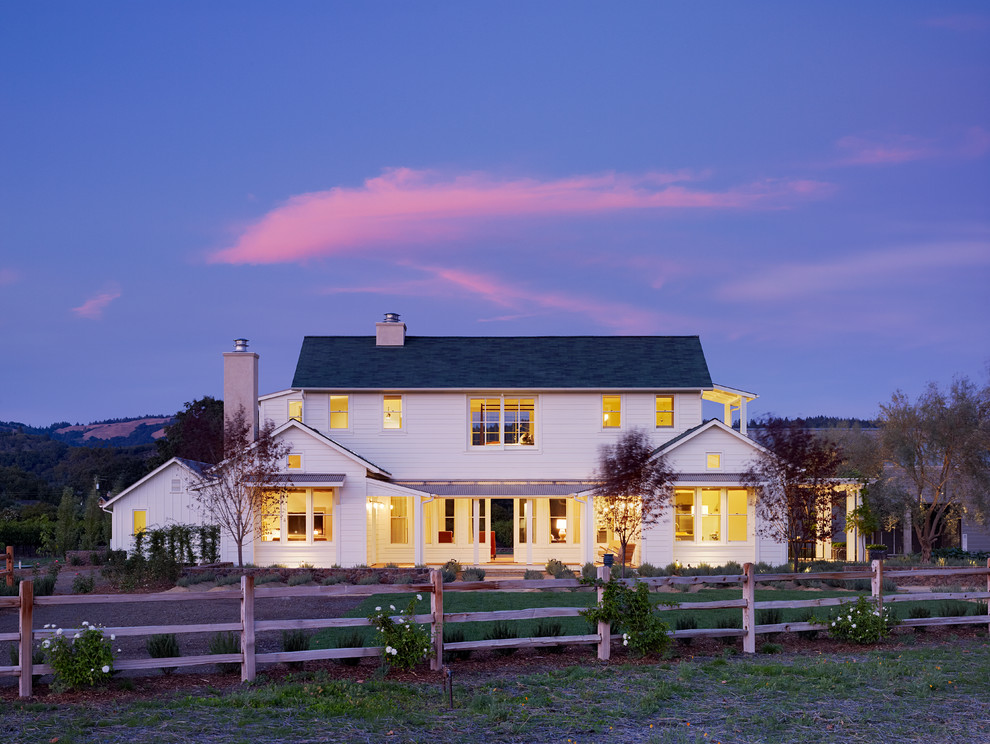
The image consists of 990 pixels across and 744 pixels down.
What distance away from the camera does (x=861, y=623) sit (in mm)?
12484

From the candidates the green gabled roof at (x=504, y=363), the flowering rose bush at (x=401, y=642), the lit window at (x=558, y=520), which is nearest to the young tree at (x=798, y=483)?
the green gabled roof at (x=504, y=363)

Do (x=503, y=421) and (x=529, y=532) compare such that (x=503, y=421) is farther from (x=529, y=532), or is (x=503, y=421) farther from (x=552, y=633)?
(x=552, y=633)

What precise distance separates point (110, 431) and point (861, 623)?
92.0m

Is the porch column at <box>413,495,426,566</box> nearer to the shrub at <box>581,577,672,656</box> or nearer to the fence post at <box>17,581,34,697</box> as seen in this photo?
the shrub at <box>581,577,672,656</box>

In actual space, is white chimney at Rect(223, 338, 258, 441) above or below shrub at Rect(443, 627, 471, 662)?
above

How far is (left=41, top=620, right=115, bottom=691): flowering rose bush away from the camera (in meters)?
9.60

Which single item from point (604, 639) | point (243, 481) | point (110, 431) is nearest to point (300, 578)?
point (243, 481)

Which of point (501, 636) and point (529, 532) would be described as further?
point (529, 532)

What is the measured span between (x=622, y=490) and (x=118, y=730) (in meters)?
19.4

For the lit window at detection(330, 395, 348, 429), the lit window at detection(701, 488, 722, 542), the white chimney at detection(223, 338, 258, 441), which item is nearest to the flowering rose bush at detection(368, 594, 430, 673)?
the lit window at detection(701, 488, 722, 542)

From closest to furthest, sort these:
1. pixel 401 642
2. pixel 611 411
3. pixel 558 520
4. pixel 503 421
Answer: pixel 401 642 < pixel 558 520 < pixel 611 411 < pixel 503 421

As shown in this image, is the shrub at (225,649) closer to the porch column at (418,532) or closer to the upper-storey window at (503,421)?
the porch column at (418,532)

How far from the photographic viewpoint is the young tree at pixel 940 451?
108ft

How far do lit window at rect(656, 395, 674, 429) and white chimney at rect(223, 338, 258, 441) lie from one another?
43.8 feet
